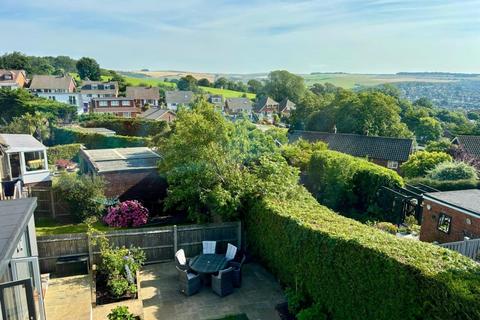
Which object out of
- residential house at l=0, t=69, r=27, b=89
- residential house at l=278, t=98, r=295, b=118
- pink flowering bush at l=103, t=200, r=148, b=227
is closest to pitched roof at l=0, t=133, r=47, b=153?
pink flowering bush at l=103, t=200, r=148, b=227

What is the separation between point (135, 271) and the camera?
38.5ft

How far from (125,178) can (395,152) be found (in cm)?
2577

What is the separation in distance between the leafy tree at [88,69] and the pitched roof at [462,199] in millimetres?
106664

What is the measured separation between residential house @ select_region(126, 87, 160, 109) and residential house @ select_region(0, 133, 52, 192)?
59706mm

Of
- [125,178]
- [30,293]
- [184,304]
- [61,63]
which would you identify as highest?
[61,63]

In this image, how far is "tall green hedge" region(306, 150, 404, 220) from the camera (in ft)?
63.0

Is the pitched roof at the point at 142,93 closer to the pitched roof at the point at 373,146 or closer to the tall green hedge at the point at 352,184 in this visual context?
the pitched roof at the point at 373,146

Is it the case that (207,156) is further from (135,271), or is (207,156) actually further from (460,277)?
(460,277)

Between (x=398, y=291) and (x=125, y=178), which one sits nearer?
(x=398, y=291)

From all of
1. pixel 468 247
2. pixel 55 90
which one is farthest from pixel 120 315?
pixel 55 90

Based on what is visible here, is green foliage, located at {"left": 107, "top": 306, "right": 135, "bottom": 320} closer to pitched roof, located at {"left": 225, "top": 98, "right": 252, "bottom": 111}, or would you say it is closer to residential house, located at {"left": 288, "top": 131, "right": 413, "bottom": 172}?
residential house, located at {"left": 288, "top": 131, "right": 413, "bottom": 172}

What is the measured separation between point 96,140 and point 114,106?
37.2 metres

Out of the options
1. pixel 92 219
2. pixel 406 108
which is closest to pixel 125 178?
pixel 92 219

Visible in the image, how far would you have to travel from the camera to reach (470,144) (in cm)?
3578
